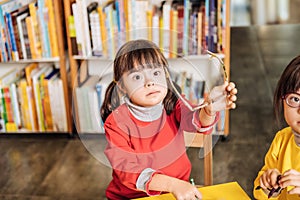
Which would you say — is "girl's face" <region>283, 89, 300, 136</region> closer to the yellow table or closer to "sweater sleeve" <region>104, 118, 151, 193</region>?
the yellow table

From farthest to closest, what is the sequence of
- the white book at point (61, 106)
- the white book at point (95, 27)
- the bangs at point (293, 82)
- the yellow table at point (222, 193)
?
1. the white book at point (61, 106)
2. the white book at point (95, 27)
3. the yellow table at point (222, 193)
4. the bangs at point (293, 82)

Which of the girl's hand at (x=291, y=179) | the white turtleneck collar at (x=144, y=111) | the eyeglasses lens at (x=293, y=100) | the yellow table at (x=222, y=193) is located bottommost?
Result: the yellow table at (x=222, y=193)

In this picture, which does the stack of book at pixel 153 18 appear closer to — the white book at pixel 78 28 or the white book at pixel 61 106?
the white book at pixel 78 28

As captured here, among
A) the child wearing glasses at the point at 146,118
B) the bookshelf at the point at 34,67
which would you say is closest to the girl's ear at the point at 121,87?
the child wearing glasses at the point at 146,118

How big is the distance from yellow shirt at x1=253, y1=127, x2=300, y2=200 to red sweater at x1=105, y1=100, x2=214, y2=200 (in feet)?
0.73

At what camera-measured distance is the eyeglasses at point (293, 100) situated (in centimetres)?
118

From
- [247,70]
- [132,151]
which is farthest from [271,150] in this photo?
[247,70]

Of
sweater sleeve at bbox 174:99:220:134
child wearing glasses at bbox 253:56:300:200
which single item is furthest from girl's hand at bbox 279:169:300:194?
sweater sleeve at bbox 174:99:220:134

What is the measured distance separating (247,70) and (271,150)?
292 cm

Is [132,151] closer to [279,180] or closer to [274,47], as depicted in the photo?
[279,180]

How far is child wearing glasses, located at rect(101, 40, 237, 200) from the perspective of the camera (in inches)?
49.4

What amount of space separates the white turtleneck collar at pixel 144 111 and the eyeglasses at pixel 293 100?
330 millimetres

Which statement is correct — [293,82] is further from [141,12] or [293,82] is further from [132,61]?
[141,12]

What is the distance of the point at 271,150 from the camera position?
1353 millimetres
